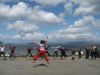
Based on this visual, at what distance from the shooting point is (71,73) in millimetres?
20109

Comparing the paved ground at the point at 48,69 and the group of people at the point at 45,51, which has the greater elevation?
the group of people at the point at 45,51

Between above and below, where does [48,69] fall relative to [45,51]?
below

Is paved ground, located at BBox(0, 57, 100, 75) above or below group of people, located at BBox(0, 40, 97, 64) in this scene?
below

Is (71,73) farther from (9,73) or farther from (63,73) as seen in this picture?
(9,73)

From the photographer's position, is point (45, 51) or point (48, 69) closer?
point (48, 69)

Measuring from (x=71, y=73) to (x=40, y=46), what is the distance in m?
4.50

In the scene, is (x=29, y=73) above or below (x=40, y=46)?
below

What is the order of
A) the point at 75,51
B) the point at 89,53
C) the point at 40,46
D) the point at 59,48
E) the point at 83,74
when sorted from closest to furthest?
the point at 83,74 → the point at 40,46 → the point at 59,48 → the point at 89,53 → the point at 75,51

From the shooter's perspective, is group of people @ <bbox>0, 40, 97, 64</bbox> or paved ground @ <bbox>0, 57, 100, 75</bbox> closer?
paved ground @ <bbox>0, 57, 100, 75</bbox>

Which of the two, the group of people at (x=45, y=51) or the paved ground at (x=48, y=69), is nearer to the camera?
the paved ground at (x=48, y=69)

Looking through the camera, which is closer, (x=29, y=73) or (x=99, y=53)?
(x=29, y=73)

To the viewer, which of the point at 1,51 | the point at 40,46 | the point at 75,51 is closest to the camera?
the point at 40,46

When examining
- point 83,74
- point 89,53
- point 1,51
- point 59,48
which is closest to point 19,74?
point 83,74

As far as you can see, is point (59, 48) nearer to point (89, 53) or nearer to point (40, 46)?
point (89, 53)
